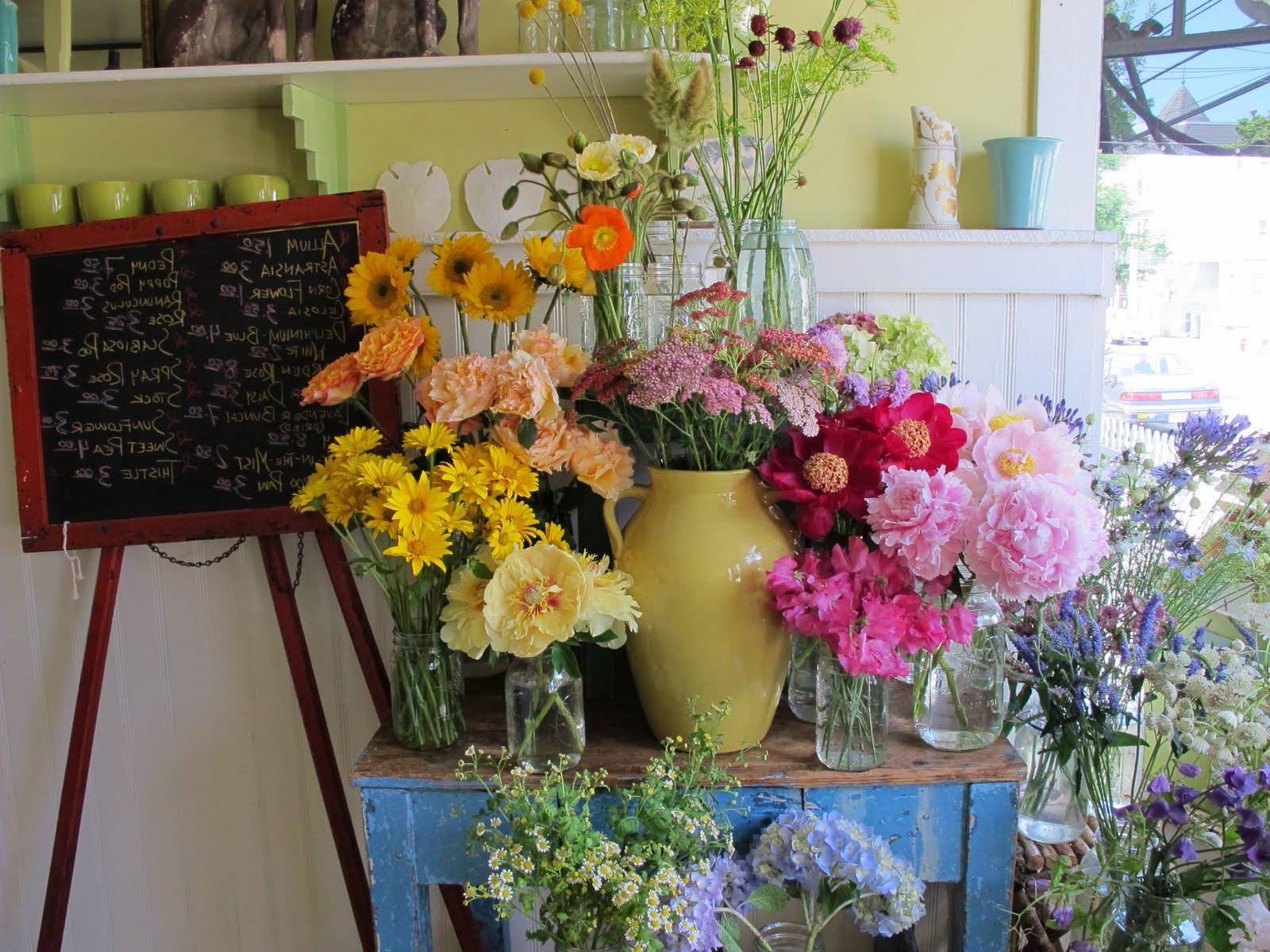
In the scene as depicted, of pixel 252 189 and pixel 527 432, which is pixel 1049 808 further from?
pixel 252 189

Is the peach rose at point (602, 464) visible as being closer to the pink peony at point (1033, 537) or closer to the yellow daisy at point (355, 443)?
the yellow daisy at point (355, 443)

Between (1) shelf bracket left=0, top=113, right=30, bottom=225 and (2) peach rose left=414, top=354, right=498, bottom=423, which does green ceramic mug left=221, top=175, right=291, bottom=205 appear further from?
(2) peach rose left=414, top=354, right=498, bottom=423

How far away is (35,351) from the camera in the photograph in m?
1.46

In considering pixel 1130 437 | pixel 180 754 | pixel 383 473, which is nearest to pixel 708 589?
pixel 383 473

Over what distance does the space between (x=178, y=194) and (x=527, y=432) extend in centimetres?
75

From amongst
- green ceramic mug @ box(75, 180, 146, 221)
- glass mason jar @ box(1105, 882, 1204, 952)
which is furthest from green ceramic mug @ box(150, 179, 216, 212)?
glass mason jar @ box(1105, 882, 1204, 952)

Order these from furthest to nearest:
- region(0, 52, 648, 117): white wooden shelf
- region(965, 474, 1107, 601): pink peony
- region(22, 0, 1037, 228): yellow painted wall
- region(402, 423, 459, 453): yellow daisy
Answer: region(22, 0, 1037, 228): yellow painted wall → region(0, 52, 648, 117): white wooden shelf → region(402, 423, 459, 453): yellow daisy → region(965, 474, 1107, 601): pink peony

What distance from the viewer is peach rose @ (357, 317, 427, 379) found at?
1127 millimetres

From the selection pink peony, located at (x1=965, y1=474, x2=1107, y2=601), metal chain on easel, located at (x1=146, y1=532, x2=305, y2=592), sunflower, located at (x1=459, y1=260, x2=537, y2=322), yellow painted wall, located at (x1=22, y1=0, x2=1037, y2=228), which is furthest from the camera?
metal chain on easel, located at (x1=146, y1=532, x2=305, y2=592)

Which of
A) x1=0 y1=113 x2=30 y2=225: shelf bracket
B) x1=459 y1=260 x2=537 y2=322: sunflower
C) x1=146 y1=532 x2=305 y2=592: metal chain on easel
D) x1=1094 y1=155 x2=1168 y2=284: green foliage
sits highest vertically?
x1=0 y1=113 x2=30 y2=225: shelf bracket

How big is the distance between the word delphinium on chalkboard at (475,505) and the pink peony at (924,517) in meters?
0.27

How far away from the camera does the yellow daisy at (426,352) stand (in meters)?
1.17

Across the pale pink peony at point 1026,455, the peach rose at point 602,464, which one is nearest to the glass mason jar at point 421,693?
the peach rose at point 602,464

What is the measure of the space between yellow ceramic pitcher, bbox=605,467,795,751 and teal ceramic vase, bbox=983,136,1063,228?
664 mm
